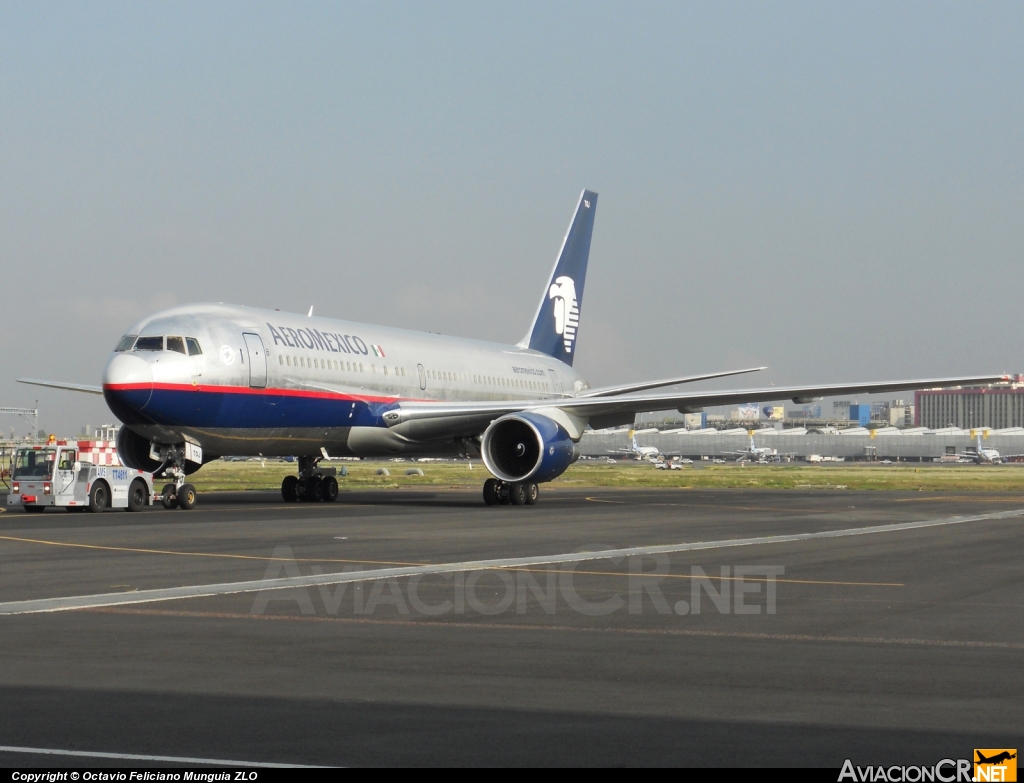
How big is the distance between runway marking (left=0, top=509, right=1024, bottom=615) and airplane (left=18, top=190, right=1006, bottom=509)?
11.0 metres

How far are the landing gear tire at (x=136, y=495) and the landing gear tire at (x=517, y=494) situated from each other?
8952 millimetres

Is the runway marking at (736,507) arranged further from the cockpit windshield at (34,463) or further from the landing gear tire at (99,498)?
the cockpit windshield at (34,463)

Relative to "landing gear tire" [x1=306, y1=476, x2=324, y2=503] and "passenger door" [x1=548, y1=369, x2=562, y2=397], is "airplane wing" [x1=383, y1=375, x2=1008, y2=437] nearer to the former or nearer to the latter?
"landing gear tire" [x1=306, y1=476, x2=324, y2=503]

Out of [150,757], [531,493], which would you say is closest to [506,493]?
[531,493]

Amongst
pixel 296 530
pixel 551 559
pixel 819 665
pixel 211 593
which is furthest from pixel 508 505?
pixel 819 665

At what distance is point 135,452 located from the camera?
31.2 metres

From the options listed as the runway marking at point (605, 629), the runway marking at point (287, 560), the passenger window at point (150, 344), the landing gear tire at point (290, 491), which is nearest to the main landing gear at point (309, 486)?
the landing gear tire at point (290, 491)

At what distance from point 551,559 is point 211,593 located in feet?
17.3

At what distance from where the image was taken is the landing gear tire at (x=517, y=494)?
1287 inches

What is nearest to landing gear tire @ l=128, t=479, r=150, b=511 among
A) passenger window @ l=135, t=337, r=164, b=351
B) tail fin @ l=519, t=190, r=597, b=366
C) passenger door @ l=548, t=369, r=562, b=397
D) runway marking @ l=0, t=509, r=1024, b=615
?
passenger window @ l=135, t=337, r=164, b=351

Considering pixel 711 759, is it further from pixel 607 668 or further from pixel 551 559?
pixel 551 559

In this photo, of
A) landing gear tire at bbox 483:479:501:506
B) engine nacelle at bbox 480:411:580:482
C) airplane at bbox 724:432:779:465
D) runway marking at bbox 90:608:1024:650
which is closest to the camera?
runway marking at bbox 90:608:1024:650

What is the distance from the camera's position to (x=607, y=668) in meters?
8.84

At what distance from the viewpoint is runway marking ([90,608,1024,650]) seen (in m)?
10.1
